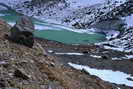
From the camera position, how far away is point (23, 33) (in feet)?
48.3

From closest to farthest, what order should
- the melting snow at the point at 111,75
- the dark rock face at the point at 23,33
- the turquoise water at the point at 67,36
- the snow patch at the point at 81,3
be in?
1. the dark rock face at the point at 23,33
2. the melting snow at the point at 111,75
3. the turquoise water at the point at 67,36
4. the snow patch at the point at 81,3

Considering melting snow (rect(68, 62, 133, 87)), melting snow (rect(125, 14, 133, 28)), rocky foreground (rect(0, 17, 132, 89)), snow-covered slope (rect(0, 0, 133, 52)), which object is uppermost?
rocky foreground (rect(0, 17, 132, 89))

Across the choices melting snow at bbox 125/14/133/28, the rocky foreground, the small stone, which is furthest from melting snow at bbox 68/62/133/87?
melting snow at bbox 125/14/133/28

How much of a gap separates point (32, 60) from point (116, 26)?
159ft

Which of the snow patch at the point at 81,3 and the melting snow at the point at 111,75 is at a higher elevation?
the melting snow at the point at 111,75

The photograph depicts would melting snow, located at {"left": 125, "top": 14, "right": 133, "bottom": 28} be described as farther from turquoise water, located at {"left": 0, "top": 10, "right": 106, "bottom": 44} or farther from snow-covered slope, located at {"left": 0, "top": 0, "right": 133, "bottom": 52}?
turquoise water, located at {"left": 0, "top": 10, "right": 106, "bottom": 44}

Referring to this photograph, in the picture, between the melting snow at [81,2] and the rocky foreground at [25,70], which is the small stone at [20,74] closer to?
the rocky foreground at [25,70]

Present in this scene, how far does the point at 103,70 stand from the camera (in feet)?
97.9

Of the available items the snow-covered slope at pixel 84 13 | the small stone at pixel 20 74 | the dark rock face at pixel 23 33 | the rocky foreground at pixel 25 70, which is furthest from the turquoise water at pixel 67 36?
the small stone at pixel 20 74

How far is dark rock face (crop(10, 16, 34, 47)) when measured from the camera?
571 inches

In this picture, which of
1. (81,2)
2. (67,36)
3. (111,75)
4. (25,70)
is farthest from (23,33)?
A: (81,2)

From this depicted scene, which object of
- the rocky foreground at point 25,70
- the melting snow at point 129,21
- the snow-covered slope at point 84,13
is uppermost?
the rocky foreground at point 25,70

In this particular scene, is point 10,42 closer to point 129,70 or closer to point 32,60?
point 32,60

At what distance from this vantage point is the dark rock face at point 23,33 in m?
14.5
